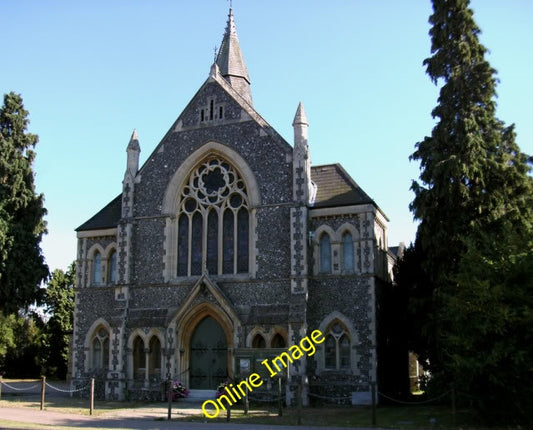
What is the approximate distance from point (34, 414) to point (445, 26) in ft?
62.8

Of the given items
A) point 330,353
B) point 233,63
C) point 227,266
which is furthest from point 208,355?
point 233,63

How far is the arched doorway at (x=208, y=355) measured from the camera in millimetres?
24750

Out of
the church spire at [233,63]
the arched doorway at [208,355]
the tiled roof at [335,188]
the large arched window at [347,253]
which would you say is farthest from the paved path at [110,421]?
the church spire at [233,63]

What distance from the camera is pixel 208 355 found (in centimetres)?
2506

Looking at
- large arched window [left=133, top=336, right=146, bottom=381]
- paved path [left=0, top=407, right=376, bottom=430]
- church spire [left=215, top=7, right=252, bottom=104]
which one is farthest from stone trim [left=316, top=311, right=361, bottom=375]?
church spire [left=215, top=7, right=252, bottom=104]

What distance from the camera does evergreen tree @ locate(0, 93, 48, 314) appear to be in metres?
28.7

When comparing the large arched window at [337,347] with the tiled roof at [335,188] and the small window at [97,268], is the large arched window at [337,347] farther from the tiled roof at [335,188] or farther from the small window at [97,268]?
the small window at [97,268]

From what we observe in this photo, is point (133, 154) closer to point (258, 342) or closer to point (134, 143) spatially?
point (134, 143)

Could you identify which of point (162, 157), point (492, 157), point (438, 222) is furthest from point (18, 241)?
point (492, 157)

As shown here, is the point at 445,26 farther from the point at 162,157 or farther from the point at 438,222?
the point at 162,157

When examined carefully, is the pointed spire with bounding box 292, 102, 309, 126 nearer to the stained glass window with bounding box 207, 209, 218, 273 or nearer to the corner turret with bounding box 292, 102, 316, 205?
the corner turret with bounding box 292, 102, 316, 205

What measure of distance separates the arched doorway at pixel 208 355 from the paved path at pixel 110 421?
168 inches

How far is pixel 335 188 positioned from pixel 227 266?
5406 millimetres

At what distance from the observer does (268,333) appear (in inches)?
930
